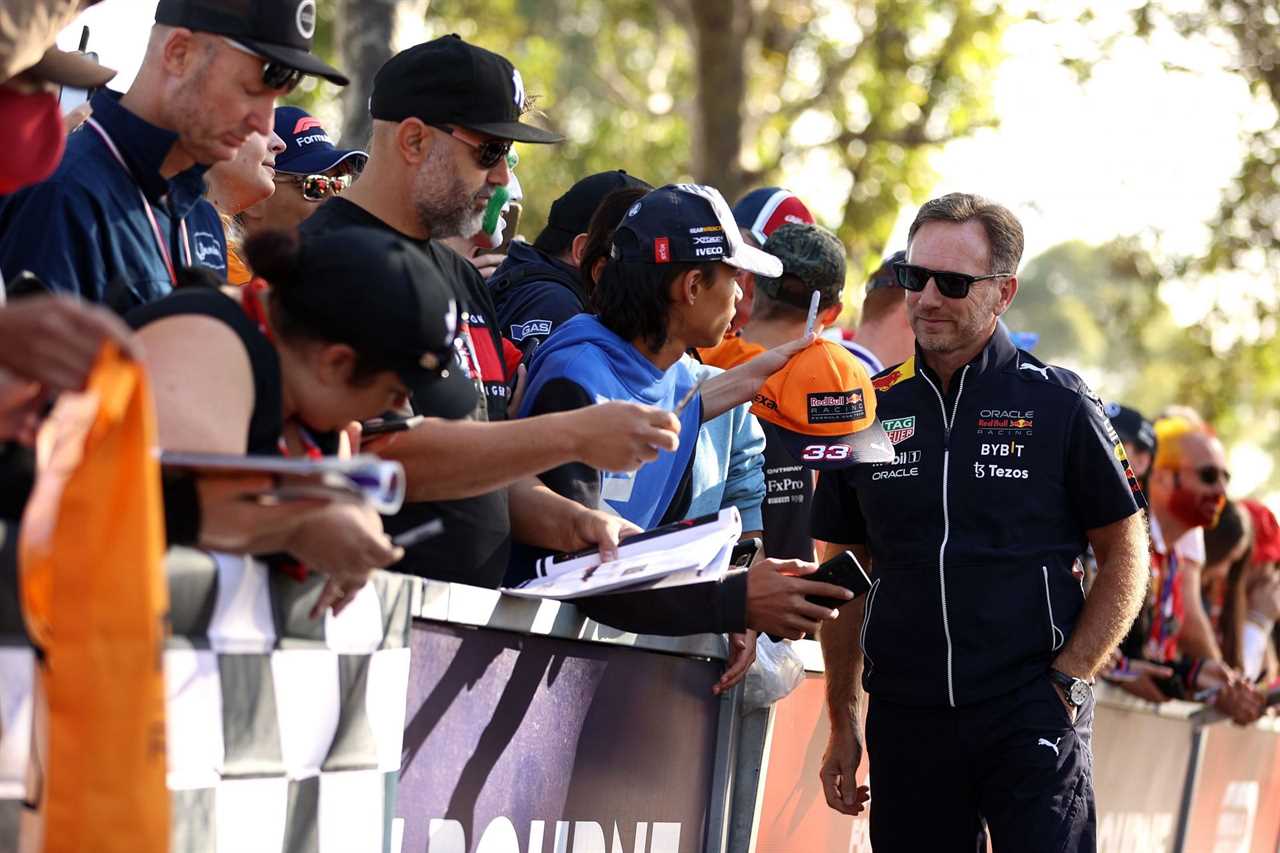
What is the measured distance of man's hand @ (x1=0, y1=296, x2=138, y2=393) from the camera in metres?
2.53

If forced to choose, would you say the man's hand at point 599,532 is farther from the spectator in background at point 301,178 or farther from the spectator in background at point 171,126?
the spectator in background at point 301,178

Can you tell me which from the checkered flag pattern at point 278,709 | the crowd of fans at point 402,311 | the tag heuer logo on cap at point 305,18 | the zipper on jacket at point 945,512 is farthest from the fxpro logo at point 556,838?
the tag heuer logo on cap at point 305,18

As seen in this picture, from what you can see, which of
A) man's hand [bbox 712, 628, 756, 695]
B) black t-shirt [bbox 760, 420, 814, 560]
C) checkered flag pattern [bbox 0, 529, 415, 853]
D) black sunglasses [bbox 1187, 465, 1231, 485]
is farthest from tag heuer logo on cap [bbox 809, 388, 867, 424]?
black sunglasses [bbox 1187, 465, 1231, 485]

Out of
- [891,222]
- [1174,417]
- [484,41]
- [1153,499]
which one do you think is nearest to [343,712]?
[1153,499]

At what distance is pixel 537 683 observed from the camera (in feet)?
15.0

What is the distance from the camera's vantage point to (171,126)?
4.16 meters

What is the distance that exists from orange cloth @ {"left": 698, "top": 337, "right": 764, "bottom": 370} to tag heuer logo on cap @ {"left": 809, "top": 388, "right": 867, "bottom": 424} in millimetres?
1077

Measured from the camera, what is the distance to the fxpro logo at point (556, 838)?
13.9 ft

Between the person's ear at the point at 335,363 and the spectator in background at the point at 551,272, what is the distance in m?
2.50

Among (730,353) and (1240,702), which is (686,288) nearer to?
(730,353)

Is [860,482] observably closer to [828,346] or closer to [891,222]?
[828,346]

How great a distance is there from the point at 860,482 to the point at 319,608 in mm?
2754

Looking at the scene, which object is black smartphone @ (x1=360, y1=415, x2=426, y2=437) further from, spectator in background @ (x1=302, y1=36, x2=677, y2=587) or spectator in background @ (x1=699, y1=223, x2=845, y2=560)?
spectator in background @ (x1=699, y1=223, x2=845, y2=560)

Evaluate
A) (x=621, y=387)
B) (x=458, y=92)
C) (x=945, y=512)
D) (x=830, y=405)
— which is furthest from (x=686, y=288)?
(x=945, y=512)
